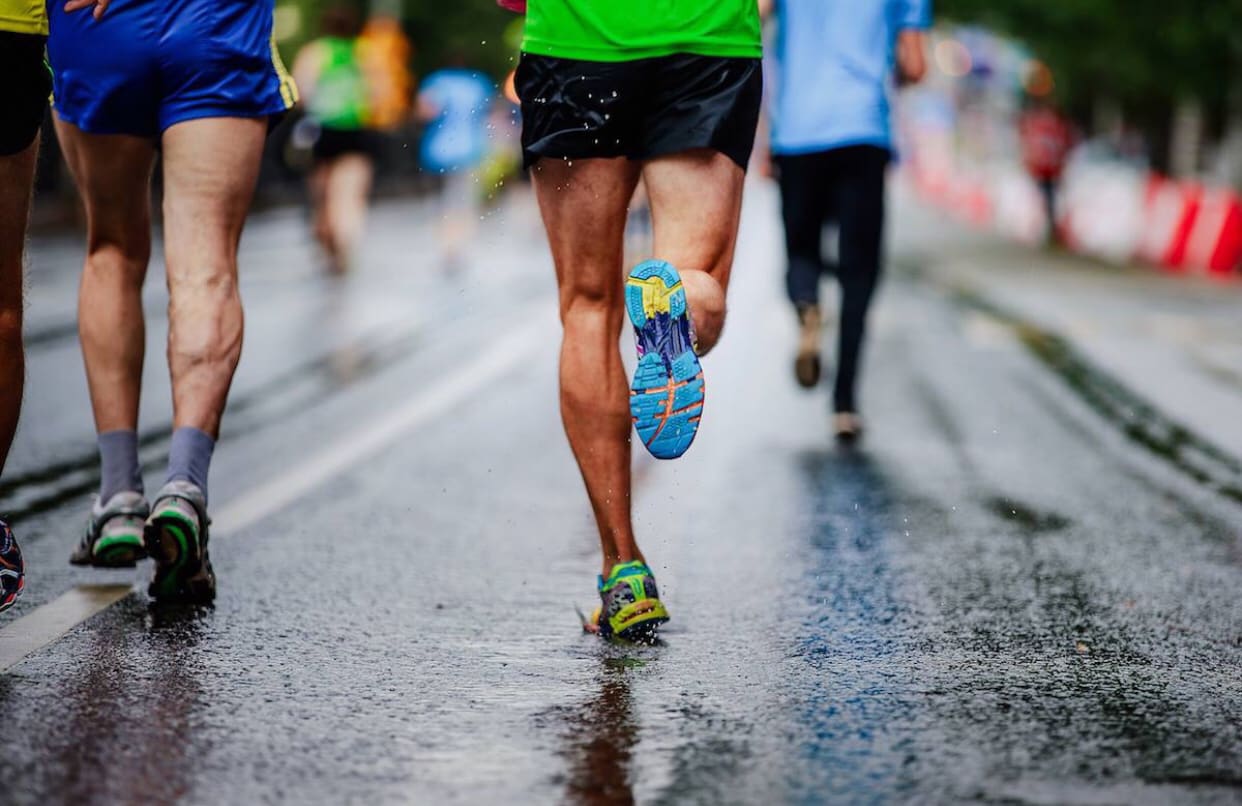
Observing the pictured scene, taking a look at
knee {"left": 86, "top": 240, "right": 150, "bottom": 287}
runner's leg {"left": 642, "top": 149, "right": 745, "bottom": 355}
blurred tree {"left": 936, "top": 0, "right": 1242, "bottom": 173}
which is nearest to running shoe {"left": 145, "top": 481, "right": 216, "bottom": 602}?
knee {"left": 86, "top": 240, "right": 150, "bottom": 287}

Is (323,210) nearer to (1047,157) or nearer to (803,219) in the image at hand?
(803,219)

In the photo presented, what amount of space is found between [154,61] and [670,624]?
168 centimetres

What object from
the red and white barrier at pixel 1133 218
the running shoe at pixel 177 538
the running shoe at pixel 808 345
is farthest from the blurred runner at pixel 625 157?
the red and white barrier at pixel 1133 218

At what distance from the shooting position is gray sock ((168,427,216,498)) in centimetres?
469

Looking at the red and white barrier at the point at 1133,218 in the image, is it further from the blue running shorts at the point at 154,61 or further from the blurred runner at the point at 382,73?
the blue running shorts at the point at 154,61

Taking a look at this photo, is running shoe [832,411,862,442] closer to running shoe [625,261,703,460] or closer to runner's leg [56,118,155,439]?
runner's leg [56,118,155,439]

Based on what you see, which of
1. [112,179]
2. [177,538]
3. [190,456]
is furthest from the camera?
[112,179]

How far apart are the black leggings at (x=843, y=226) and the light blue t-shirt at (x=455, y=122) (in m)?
7.99

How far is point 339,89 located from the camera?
1772 cm

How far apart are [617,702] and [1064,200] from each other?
26828 millimetres

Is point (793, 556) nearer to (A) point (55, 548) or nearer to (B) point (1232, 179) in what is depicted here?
(A) point (55, 548)

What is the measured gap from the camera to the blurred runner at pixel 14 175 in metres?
4.36

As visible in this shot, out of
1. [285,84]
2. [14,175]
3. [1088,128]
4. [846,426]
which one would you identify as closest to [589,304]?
[285,84]

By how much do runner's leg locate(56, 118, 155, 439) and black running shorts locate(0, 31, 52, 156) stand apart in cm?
54
